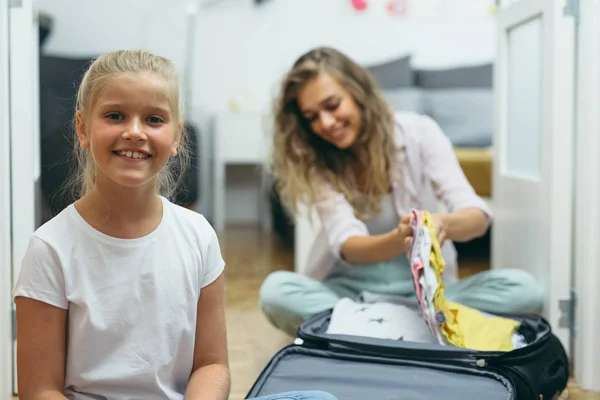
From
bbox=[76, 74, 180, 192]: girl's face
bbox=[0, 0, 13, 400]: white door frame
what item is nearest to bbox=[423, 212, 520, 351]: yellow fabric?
bbox=[76, 74, 180, 192]: girl's face

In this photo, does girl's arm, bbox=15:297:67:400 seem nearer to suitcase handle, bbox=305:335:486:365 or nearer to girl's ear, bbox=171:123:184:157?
girl's ear, bbox=171:123:184:157

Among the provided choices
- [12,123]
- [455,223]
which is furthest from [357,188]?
[12,123]

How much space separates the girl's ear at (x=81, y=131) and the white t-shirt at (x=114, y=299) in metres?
0.07

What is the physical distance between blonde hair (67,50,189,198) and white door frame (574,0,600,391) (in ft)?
2.95

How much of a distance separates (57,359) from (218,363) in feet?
0.62

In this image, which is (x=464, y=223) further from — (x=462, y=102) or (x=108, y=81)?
(x=462, y=102)

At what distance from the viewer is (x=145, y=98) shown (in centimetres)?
83

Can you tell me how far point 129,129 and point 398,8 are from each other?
3546mm

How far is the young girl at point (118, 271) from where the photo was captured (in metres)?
0.82

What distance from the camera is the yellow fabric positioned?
4.17 ft

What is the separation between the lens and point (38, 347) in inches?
32.4

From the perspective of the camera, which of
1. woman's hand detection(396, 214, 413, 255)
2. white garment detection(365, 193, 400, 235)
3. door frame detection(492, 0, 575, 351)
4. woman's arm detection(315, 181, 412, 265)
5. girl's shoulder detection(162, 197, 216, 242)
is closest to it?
girl's shoulder detection(162, 197, 216, 242)

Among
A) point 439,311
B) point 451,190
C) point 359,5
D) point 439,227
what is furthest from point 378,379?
point 359,5

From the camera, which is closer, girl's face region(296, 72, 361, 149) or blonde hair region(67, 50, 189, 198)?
blonde hair region(67, 50, 189, 198)
